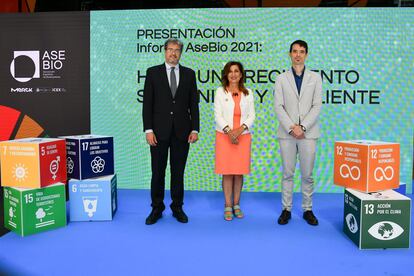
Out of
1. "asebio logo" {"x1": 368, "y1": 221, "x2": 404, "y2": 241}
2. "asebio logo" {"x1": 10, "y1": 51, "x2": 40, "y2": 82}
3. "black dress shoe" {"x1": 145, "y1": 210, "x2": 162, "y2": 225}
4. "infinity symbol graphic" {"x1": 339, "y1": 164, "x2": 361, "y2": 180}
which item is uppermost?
"asebio logo" {"x1": 10, "y1": 51, "x2": 40, "y2": 82}

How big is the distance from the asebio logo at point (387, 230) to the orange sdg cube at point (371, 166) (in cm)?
28

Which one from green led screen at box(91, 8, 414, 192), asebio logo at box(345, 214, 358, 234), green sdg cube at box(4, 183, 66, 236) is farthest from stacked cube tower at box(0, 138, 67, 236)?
asebio logo at box(345, 214, 358, 234)

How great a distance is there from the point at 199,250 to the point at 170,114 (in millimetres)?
1153

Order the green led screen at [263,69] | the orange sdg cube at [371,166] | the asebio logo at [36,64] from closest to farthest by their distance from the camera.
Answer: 1. the orange sdg cube at [371,166]
2. the green led screen at [263,69]
3. the asebio logo at [36,64]

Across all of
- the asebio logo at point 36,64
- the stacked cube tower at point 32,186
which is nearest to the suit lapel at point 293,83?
the stacked cube tower at point 32,186

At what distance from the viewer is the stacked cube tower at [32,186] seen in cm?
295

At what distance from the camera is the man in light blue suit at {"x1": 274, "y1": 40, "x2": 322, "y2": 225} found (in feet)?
10.2

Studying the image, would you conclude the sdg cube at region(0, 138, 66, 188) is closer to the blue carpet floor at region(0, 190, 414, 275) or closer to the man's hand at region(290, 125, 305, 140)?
the blue carpet floor at region(0, 190, 414, 275)

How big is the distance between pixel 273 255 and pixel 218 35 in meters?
2.81

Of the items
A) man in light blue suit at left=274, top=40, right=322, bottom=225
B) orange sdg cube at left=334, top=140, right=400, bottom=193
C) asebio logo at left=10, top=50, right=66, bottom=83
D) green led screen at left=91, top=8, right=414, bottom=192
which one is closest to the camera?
orange sdg cube at left=334, top=140, right=400, bottom=193

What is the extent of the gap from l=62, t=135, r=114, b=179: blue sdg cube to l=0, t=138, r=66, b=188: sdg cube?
7.9 inches

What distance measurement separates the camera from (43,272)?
228 centimetres

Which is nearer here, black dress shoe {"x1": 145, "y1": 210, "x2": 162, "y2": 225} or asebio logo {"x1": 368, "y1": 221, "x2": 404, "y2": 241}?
asebio logo {"x1": 368, "y1": 221, "x2": 404, "y2": 241}

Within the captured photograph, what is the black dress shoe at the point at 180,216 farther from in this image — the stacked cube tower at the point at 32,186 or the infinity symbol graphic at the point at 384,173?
the infinity symbol graphic at the point at 384,173
